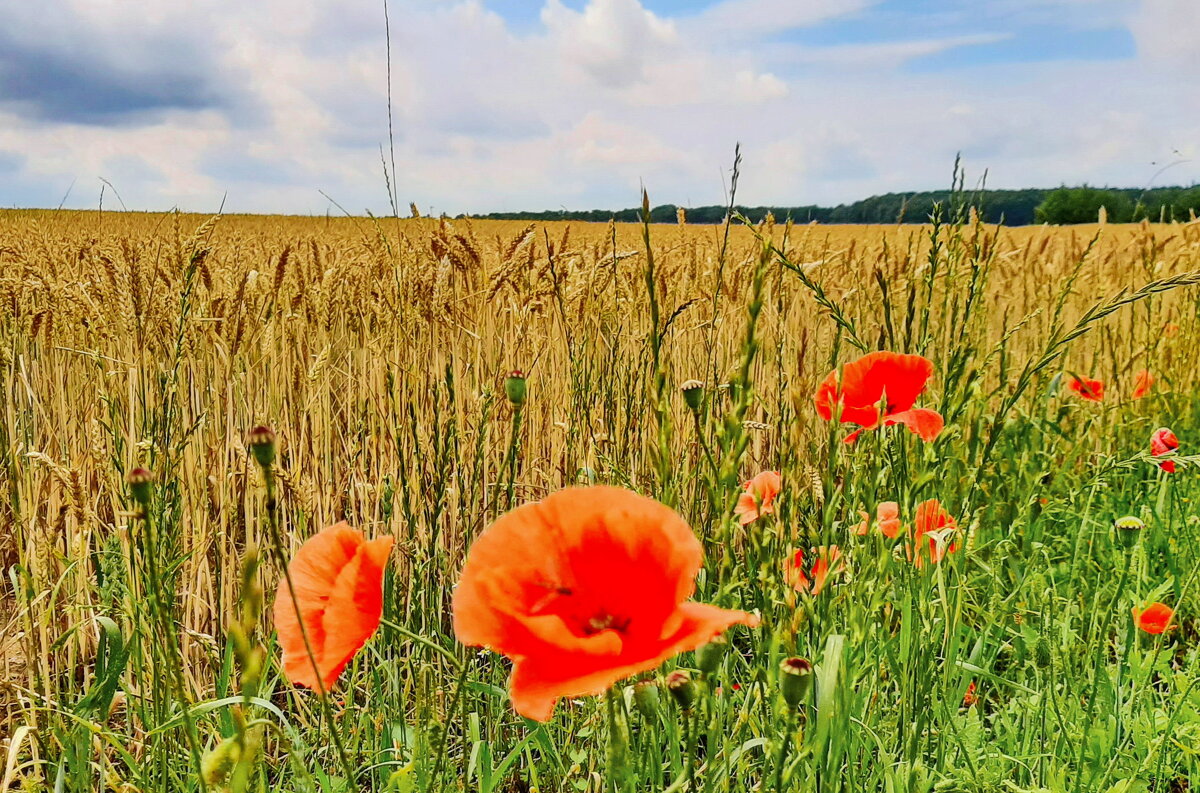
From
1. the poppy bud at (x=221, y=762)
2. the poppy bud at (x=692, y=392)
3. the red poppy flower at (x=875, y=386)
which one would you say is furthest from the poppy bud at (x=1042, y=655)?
the poppy bud at (x=221, y=762)

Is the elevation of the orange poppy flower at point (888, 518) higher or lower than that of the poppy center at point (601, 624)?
lower

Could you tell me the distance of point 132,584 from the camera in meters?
1.40

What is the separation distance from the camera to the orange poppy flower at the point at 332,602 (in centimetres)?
65

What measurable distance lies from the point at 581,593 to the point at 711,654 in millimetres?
111

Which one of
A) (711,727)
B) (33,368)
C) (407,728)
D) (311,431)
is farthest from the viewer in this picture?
(33,368)

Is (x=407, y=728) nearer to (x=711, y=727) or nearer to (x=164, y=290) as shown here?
(x=711, y=727)

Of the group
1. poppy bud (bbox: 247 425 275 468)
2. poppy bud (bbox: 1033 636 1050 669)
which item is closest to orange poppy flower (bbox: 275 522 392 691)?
poppy bud (bbox: 247 425 275 468)

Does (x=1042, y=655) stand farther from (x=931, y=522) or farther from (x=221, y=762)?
(x=221, y=762)

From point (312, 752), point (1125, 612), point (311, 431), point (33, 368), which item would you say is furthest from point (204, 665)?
point (1125, 612)

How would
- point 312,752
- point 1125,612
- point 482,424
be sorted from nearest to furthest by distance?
point 482,424 < point 312,752 < point 1125,612

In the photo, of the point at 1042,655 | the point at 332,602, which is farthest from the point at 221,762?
the point at 1042,655

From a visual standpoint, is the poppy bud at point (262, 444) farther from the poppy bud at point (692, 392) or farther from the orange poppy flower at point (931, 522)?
the orange poppy flower at point (931, 522)

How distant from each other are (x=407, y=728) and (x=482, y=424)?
1.95ft

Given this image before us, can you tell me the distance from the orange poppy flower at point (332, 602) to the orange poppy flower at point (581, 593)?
0.40ft
